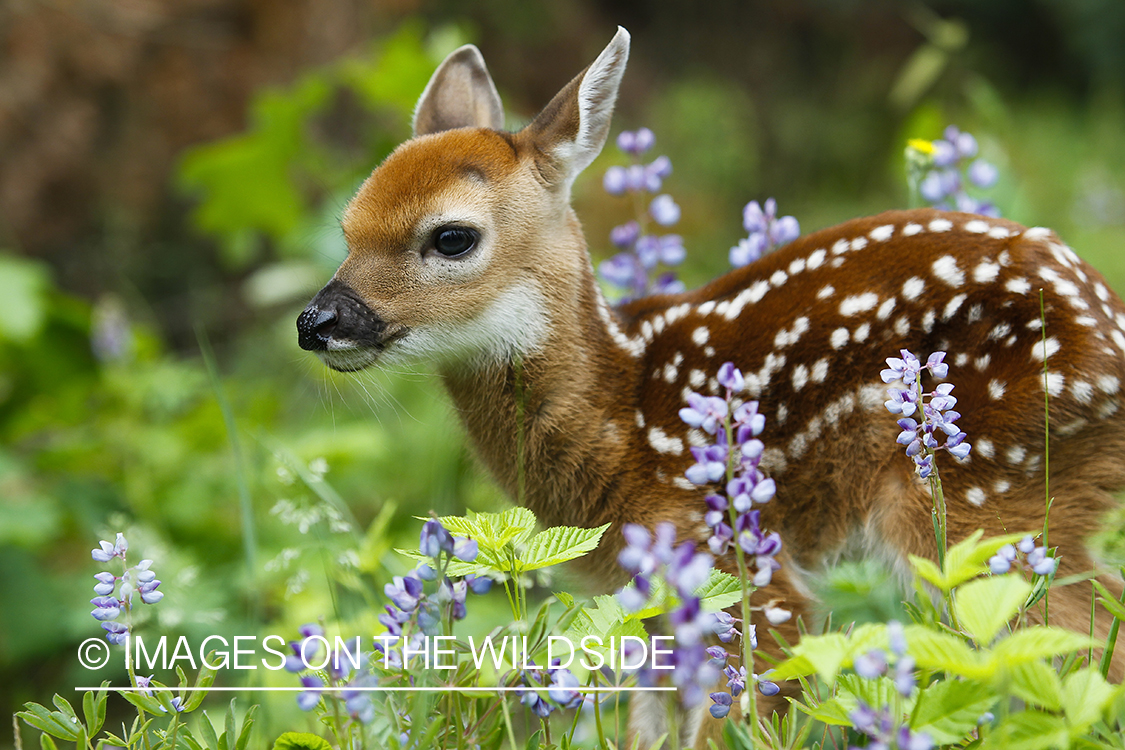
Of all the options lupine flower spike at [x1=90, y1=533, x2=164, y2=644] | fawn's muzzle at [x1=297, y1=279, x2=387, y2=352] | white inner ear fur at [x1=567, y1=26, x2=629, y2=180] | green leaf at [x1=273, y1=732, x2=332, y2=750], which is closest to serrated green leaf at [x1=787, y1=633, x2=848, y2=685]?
green leaf at [x1=273, y1=732, x2=332, y2=750]

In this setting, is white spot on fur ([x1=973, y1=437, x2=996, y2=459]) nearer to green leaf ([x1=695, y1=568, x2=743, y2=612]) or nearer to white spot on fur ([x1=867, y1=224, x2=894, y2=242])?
white spot on fur ([x1=867, y1=224, x2=894, y2=242])

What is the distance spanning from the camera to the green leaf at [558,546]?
139 cm

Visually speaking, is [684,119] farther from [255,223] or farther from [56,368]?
[56,368]

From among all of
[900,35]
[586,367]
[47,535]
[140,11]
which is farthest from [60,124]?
[900,35]

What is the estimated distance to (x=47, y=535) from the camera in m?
3.64

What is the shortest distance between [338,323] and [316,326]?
1.9 inches

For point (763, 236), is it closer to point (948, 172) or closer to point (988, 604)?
point (948, 172)

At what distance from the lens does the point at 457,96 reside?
9.30ft

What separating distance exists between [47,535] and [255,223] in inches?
81.0

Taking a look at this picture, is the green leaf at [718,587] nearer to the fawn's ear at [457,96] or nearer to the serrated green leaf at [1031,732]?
the serrated green leaf at [1031,732]

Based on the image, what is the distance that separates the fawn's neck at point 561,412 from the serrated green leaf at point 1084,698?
49.8 inches

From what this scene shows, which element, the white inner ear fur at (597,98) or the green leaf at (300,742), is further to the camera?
the white inner ear fur at (597,98)

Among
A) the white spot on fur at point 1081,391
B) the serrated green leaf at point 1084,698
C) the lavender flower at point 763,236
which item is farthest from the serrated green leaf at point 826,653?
the lavender flower at point 763,236

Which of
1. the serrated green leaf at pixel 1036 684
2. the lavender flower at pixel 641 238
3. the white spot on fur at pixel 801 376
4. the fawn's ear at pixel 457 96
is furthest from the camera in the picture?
the fawn's ear at pixel 457 96
